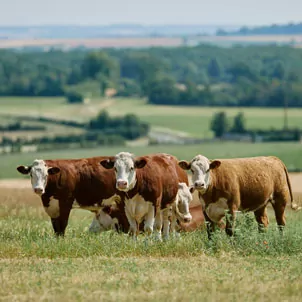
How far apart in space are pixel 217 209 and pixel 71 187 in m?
2.51

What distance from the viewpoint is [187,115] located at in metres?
129

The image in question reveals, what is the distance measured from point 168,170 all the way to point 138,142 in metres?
78.5

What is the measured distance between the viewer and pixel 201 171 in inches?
626

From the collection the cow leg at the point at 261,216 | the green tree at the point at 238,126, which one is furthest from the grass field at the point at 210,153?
the cow leg at the point at 261,216

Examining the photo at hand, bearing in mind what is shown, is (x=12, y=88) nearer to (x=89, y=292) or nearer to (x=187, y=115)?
(x=187, y=115)

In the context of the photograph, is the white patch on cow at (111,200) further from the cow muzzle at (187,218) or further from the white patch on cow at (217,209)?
the white patch on cow at (217,209)

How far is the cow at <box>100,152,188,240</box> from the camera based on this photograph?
16062 mm

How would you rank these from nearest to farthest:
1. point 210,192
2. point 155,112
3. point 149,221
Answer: point 210,192, point 149,221, point 155,112

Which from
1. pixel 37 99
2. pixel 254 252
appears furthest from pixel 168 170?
pixel 37 99

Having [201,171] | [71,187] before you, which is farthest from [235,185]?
[71,187]

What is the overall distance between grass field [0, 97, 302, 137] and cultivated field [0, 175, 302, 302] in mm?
88917

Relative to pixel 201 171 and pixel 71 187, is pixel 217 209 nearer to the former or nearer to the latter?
pixel 201 171

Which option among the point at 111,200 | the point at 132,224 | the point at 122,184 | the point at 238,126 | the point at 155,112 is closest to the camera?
the point at 122,184

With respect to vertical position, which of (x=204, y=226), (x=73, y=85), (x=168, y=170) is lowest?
(x=73, y=85)
